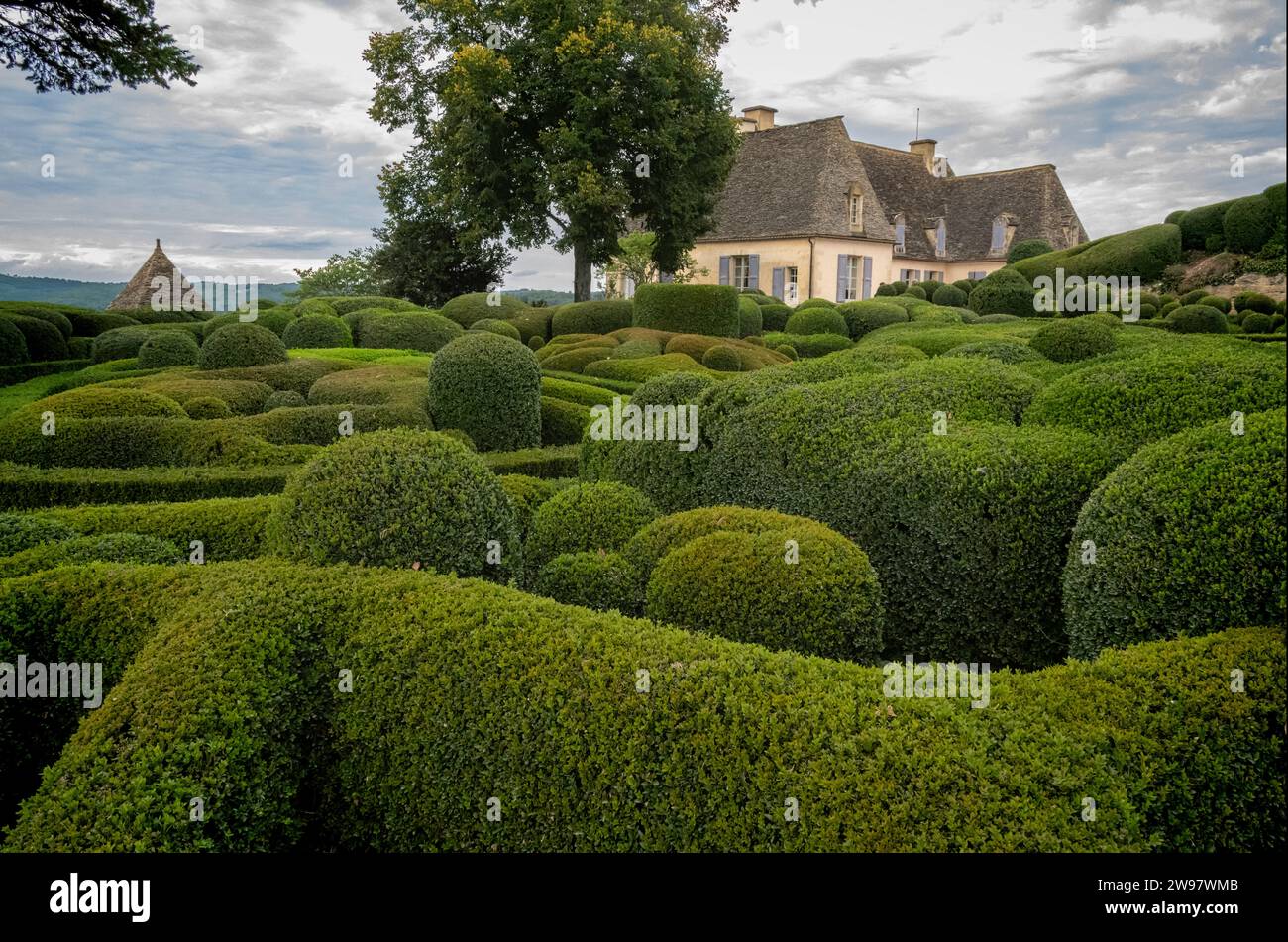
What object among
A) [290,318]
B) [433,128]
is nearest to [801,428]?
[290,318]

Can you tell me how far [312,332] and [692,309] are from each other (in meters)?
9.38

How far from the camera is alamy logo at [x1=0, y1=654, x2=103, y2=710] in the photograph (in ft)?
16.9

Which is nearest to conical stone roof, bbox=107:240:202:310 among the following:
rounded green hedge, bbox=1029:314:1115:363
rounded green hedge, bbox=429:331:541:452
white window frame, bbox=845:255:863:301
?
rounded green hedge, bbox=429:331:541:452

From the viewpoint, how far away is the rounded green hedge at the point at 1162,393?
589 centimetres

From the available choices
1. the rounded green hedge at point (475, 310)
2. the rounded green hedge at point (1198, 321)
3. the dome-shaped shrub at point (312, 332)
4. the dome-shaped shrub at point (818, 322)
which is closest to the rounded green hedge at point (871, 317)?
the dome-shaped shrub at point (818, 322)

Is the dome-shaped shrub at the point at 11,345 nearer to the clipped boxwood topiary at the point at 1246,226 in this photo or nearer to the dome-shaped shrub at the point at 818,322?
the dome-shaped shrub at the point at 818,322

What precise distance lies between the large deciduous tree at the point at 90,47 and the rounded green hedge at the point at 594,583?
736 cm

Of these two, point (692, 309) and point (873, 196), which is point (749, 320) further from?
point (873, 196)

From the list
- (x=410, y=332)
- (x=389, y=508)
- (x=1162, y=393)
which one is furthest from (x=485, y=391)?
(x=410, y=332)

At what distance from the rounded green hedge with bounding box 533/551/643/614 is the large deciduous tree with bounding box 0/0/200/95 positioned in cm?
736

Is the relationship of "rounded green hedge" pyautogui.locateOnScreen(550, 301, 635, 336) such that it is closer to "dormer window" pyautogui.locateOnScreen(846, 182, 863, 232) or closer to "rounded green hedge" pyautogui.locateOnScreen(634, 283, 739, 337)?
"rounded green hedge" pyautogui.locateOnScreen(634, 283, 739, 337)
